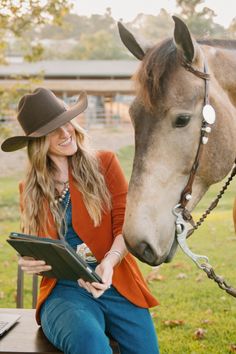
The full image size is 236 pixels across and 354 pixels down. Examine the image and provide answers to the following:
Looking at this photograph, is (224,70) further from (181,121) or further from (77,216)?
(77,216)

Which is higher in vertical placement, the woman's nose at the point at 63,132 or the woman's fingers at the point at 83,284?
the woman's nose at the point at 63,132

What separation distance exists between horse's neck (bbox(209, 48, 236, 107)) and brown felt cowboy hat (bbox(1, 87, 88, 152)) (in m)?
0.72

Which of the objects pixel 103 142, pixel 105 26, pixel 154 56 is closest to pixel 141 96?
pixel 154 56

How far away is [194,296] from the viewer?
516 centimetres

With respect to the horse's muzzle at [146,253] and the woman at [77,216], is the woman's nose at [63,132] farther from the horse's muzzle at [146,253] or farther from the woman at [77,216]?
the horse's muzzle at [146,253]

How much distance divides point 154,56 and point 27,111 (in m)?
0.89

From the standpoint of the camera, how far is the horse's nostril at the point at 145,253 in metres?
2.07

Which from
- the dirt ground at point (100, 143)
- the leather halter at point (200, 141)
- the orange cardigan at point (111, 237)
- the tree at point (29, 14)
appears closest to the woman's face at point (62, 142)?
the orange cardigan at point (111, 237)

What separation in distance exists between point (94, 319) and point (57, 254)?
0.35 metres

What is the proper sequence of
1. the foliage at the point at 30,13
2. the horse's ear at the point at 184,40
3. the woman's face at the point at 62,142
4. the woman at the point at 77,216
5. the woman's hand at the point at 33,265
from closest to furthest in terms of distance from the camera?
the horse's ear at the point at 184,40 < the woman's hand at the point at 33,265 < the woman at the point at 77,216 < the woman's face at the point at 62,142 < the foliage at the point at 30,13

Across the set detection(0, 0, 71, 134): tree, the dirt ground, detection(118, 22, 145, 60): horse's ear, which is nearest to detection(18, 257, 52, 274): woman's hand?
detection(118, 22, 145, 60): horse's ear

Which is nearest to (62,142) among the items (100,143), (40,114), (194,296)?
(40,114)

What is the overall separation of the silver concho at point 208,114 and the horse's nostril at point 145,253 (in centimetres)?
53

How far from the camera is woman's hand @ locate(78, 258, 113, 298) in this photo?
2.45 m
